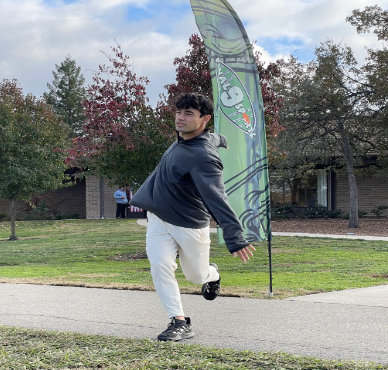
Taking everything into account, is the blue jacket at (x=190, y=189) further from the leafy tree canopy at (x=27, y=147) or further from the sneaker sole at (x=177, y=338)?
the leafy tree canopy at (x=27, y=147)

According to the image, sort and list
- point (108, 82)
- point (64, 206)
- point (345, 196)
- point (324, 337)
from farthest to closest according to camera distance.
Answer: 1. point (64, 206)
2. point (345, 196)
3. point (108, 82)
4. point (324, 337)

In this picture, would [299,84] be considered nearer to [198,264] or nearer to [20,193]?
[20,193]

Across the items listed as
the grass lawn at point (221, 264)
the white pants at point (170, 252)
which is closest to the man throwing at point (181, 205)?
the white pants at point (170, 252)

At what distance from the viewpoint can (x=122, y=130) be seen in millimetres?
12242

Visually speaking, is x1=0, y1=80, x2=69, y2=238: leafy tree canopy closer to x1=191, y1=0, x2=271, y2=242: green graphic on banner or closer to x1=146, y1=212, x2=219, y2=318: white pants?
x1=191, y1=0, x2=271, y2=242: green graphic on banner

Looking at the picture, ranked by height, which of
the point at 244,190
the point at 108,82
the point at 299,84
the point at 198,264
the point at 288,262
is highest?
the point at 299,84

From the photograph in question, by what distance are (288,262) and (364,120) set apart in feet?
33.7

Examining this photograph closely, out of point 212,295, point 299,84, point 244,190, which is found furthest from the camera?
point 299,84

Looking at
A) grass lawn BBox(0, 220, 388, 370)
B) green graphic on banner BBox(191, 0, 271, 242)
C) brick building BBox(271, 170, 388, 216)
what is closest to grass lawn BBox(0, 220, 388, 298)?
grass lawn BBox(0, 220, 388, 370)

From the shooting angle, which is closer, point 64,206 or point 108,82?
point 108,82

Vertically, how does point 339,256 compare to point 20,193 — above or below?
below

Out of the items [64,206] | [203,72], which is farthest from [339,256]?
[64,206]

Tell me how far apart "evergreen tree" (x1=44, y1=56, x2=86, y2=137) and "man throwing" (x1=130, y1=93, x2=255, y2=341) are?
5195 cm

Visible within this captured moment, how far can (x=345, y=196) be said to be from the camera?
93.0 ft
